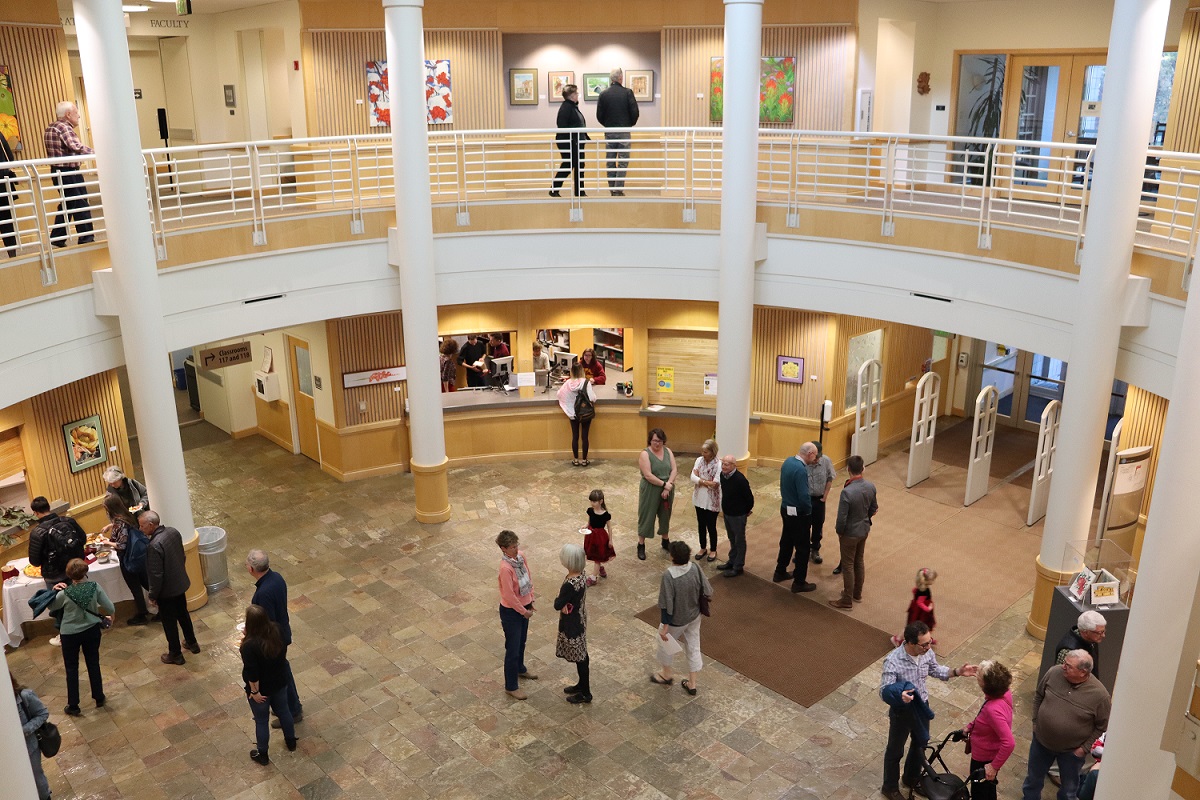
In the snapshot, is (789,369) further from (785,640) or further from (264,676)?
(264,676)

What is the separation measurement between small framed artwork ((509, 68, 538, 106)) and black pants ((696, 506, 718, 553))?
7.49m

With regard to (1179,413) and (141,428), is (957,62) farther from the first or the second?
(141,428)

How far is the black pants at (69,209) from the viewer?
9497 mm

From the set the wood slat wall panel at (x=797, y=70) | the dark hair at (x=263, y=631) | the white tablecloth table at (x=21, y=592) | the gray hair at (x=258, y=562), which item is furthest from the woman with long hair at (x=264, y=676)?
the wood slat wall panel at (x=797, y=70)

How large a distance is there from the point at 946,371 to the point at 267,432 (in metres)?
11.1

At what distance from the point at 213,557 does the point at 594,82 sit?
9.12 meters

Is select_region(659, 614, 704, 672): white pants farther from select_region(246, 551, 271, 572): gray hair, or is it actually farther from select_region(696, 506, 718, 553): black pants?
select_region(246, 551, 271, 572): gray hair

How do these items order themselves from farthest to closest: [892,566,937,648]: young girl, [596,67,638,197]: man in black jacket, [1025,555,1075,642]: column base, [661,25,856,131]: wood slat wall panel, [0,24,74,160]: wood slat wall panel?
1. [661,25,856,131]: wood slat wall panel
2. [596,67,638,197]: man in black jacket
3. [0,24,74,160]: wood slat wall panel
4. [1025,555,1075,642]: column base
5. [892,566,937,648]: young girl

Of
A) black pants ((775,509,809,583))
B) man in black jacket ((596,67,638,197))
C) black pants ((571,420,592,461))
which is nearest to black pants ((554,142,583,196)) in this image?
man in black jacket ((596,67,638,197))

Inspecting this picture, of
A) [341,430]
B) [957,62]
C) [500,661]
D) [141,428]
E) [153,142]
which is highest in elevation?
[957,62]

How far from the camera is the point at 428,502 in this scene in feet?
42.4

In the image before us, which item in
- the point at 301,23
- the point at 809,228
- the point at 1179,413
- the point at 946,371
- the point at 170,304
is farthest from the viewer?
the point at 946,371

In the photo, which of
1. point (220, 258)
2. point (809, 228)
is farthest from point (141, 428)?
point (809, 228)

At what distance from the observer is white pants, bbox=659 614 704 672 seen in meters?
8.86
